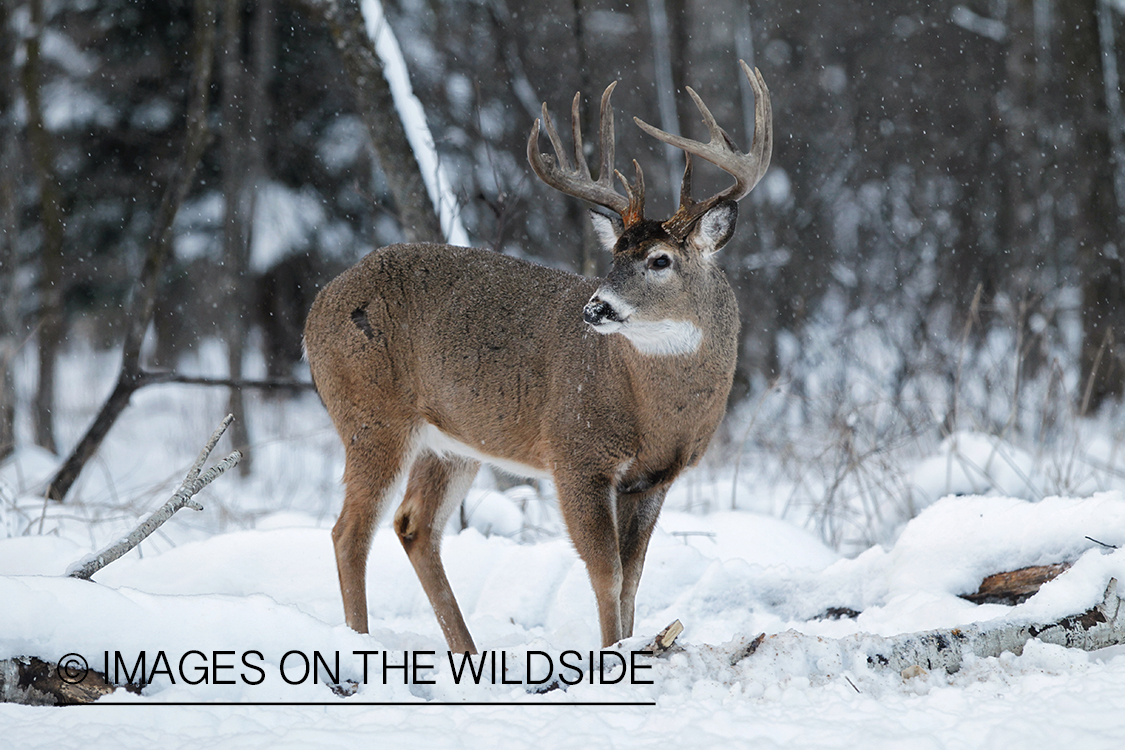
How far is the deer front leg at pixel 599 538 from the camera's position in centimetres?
393

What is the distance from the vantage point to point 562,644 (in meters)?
3.27

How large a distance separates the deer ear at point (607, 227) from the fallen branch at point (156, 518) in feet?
6.56

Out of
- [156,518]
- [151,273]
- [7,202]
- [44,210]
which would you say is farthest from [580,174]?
[44,210]

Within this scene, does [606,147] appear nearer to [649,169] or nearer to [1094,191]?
[1094,191]

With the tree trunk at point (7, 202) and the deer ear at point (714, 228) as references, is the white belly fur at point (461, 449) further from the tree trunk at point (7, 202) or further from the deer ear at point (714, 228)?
the tree trunk at point (7, 202)

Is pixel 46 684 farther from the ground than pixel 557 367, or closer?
closer

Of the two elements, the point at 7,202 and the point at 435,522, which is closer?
the point at 435,522

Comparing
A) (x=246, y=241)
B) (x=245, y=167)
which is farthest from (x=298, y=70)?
(x=246, y=241)

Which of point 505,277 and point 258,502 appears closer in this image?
point 505,277

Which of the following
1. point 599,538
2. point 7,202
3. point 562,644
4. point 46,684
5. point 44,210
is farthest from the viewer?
point 44,210

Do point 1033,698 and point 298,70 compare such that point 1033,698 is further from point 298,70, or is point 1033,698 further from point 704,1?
point 704,1

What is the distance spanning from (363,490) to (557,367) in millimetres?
1030

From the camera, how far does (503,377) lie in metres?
4.40

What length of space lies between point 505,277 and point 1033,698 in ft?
9.51
